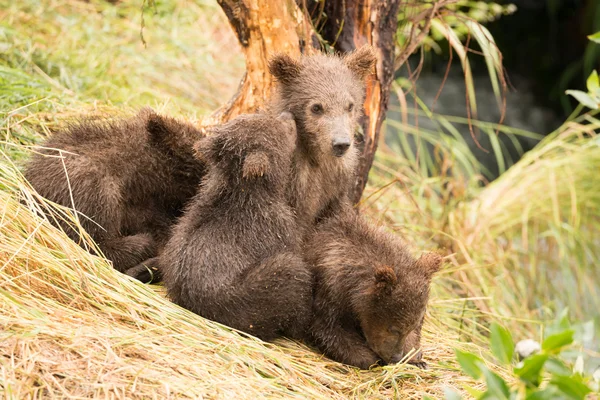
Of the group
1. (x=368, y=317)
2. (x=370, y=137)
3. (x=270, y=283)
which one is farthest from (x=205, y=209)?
(x=370, y=137)

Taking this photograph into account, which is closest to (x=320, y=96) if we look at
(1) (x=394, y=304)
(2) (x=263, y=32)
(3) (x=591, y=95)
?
(2) (x=263, y=32)

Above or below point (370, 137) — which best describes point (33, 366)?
below

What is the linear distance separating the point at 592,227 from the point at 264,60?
4164 mm

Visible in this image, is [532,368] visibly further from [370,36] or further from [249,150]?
[370,36]

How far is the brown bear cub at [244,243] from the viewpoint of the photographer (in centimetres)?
356

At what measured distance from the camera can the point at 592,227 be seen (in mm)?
7059

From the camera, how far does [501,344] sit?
227 centimetres

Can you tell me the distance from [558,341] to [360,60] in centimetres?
240

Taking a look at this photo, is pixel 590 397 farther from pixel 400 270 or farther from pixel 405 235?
pixel 405 235

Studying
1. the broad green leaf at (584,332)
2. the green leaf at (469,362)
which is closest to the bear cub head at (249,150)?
the green leaf at (469,362)

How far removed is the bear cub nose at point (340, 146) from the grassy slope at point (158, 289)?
1.03 metres

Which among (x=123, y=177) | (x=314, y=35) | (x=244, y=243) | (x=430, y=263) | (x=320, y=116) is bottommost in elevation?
(x=430, y=263)

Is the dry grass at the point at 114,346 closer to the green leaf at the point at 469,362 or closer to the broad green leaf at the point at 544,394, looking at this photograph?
the green leaf at the point at 469,362

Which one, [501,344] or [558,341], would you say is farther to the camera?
Answer: [501,344]
